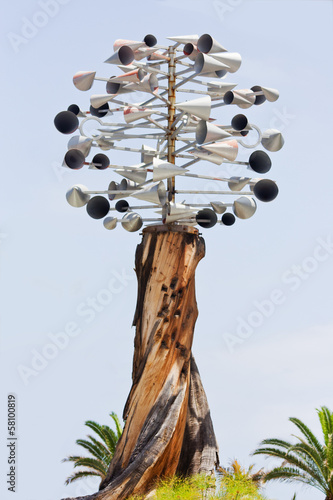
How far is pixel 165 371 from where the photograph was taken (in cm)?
1180

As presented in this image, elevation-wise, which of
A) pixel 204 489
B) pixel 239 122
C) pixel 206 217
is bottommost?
pixel 204 489

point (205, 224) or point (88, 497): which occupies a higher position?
point (205, 224)

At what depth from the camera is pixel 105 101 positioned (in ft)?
40.0

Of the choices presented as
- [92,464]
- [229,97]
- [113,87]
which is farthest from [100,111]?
[92,464]

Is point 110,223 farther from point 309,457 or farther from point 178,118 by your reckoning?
point 309,457

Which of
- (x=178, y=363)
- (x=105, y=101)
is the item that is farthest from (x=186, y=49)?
(x=178, y=363)

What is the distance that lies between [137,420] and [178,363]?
103 cm

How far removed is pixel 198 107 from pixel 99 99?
5.64ft

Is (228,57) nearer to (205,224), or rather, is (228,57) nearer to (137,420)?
(205,224)

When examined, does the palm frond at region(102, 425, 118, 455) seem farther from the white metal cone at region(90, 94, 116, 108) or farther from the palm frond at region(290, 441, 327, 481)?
the white metal cone at region(90, 94, 116, 108)

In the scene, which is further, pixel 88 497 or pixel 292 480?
pixel 292 480

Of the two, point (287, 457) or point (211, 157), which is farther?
point (287, 457)

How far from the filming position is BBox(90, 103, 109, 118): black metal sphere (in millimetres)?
13117

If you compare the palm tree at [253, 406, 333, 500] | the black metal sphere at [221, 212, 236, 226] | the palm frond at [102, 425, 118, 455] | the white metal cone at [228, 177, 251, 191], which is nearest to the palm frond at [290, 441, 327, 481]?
the palm tree at [253, 406, 333, 500]
